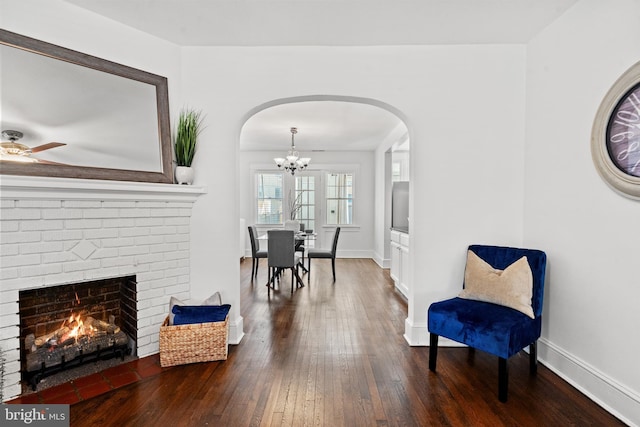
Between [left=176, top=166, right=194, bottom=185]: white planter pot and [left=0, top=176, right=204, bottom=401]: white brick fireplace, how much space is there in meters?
0.08

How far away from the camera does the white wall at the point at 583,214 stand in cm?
185

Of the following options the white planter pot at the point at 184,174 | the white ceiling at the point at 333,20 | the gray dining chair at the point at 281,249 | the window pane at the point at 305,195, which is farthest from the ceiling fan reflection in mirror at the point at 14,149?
the window pane at the point at 305,195

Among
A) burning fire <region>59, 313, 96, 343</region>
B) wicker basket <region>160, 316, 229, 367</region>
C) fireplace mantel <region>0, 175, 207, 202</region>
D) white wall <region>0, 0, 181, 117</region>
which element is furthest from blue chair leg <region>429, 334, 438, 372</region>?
white wall <region>0, 0, 181, 117</region>

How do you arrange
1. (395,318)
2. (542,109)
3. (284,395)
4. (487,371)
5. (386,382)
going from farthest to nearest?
(395,318), (542,109), (487,371), (386,382), (284,395)

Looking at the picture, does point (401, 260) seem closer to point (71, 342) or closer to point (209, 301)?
point (209, 301)

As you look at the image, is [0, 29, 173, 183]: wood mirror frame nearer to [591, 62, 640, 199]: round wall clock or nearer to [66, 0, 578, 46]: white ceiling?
[66, 0, 578, 46]: white ceiling

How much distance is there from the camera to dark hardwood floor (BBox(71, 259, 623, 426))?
184cm

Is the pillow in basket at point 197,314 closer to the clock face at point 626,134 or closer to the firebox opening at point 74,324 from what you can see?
the firebox opening at point 74,324

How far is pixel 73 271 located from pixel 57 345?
56cm

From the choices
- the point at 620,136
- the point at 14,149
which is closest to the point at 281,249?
the point at 14,149

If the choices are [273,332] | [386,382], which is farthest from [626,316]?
[273,332]

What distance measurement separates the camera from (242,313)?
3.64 meters

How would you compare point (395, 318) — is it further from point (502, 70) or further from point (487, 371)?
point (502, 70)

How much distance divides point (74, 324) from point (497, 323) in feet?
9.91
